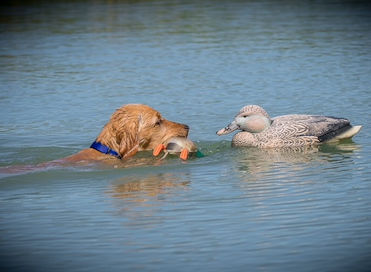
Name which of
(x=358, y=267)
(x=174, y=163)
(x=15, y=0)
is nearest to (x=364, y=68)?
(x=174, y=163)

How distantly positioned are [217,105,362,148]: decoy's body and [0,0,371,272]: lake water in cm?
21

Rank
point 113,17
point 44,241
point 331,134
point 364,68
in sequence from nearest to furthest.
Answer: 1. point 44,241
2. point 331,134
3. point 364,68
4. point 113,17

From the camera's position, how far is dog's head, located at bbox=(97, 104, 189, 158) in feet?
39.7

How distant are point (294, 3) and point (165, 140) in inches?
912

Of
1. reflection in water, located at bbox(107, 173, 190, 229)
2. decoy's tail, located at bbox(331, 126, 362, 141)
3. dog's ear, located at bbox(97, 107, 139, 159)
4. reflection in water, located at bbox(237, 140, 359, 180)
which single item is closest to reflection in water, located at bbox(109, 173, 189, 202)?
reflection in water, located at bbox(107, 173, 190, 229)

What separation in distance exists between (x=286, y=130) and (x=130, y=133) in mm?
2630

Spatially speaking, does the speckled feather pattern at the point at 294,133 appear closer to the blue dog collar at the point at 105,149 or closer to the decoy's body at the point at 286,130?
the decoy's body at the point at 286,130

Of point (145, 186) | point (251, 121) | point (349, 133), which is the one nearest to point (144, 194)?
point (145, 186)

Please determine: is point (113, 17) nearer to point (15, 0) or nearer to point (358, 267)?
point (15, 0)

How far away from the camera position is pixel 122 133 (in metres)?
12.1

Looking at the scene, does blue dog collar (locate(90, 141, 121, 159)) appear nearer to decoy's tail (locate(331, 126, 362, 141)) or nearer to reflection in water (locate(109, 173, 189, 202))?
reflection in water (locate(109, 173, 189, 202))

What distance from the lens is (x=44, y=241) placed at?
370 inches

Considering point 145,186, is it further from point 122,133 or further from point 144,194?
point 122,133

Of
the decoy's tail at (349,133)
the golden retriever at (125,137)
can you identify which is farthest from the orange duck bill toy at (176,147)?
the decoy's tail at (349,133)
